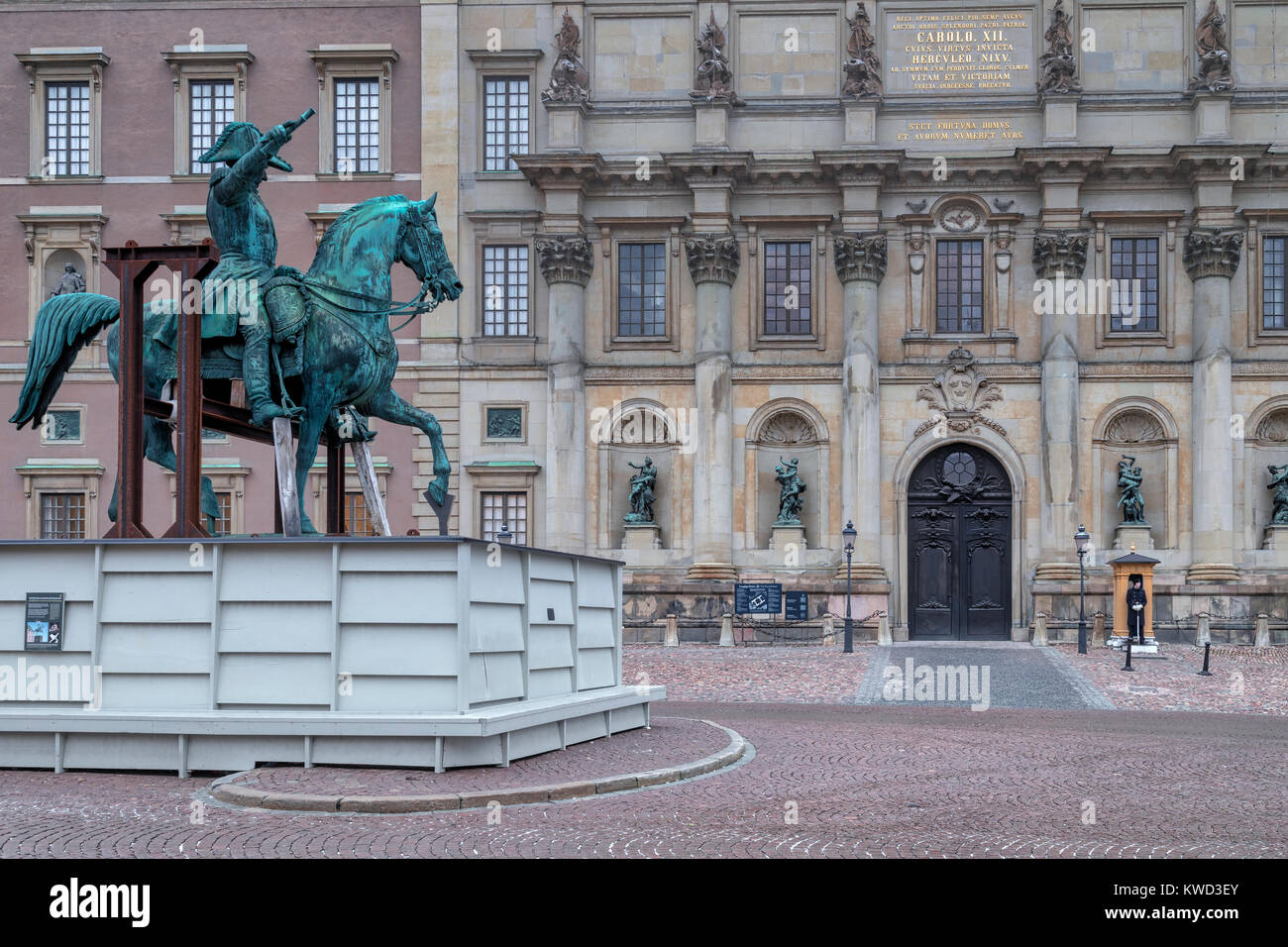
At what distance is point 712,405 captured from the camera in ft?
140

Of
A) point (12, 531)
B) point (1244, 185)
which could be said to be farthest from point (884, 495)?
point (12, 531)

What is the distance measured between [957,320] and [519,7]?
15255 millimetres

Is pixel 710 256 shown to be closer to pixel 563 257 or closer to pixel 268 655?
pixel 563 257

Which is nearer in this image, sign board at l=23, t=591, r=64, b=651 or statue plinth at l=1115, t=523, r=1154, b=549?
sign board at l=23, t=591, r=64, b=651

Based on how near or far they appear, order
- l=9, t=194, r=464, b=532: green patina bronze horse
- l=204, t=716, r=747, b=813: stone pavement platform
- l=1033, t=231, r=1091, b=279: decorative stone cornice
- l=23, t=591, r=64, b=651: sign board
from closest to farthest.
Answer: l=204, t=716, r=747, b=813: stone pavement platform → l=23, t=591, r=64, b=651: sign board → l=9, t=194, r=464, b=532: green patina bronze horse → l=1033, t=231, r=1091, b=279: decorative stone cornice

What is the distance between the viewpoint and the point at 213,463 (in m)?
43.3

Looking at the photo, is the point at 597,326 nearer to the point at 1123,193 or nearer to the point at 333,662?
the point at 1123,193

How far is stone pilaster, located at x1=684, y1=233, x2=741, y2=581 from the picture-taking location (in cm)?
4253

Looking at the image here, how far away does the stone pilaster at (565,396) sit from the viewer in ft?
140

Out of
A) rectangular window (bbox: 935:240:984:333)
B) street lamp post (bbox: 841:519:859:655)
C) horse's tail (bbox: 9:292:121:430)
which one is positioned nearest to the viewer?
horse's tail (bbox: 9:292:121:430)

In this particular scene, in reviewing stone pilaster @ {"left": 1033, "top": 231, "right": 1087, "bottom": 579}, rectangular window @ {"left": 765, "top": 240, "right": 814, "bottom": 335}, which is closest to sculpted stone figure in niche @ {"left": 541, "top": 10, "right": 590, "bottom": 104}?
rectangular window @ {"left": 765, "top": 240, "right": 814, "bottom": 335}

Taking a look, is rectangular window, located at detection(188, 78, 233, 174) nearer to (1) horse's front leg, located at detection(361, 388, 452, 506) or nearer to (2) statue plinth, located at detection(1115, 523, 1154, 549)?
(2) statue plinth, located at detection(1115, 523, 1154, 549)

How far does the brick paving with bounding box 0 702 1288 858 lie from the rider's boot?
3995mm

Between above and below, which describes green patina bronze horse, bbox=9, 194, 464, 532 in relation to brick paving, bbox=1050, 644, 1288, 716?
above
